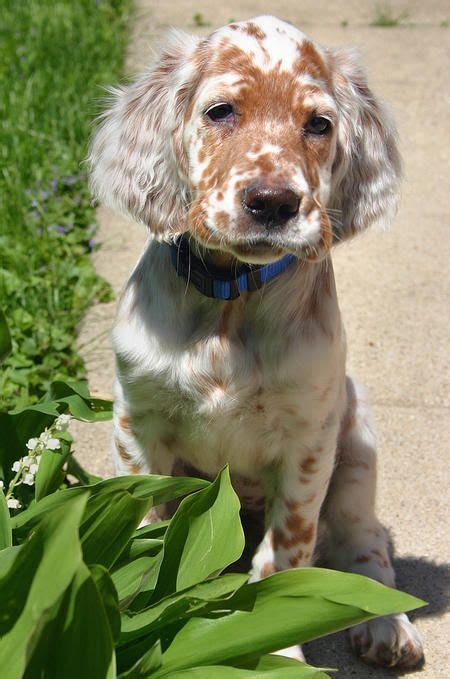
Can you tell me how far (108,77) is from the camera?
6578mm

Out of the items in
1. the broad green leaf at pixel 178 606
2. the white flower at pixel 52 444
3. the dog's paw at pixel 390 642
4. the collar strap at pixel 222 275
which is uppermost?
the collar strap at pixel 222 275

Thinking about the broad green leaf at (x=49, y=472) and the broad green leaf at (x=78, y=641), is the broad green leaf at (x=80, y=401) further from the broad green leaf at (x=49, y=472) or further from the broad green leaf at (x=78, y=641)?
the broad green leaf at (x=78, y=641)

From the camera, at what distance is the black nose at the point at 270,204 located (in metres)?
2.53

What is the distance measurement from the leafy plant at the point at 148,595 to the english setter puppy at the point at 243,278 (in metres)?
0.40

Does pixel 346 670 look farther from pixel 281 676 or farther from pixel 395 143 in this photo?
pixel 395 143

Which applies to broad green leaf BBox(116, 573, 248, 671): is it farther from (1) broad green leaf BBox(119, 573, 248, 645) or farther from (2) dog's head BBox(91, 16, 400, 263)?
(2) dog's head BBox(91, 16, 400, 263)

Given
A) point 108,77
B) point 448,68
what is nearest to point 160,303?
point 108,77

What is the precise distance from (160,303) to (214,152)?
0.51 metres

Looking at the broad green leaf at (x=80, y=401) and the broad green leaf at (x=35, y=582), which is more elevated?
the broad green leaf at (x=35, y=582)

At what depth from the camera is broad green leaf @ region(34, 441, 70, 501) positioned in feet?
9.29

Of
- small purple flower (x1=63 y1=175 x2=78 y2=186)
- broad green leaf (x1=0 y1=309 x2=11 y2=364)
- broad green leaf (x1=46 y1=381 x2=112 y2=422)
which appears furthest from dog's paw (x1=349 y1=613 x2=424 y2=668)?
small purple flower (x1=63 y1=175 x2=78 y2=186)

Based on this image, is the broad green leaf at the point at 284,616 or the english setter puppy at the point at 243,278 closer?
the broad green leaf at the point at 284,616

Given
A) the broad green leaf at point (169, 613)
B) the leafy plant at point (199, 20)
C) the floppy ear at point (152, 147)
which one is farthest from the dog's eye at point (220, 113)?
the leafy plant at point (199, 20)

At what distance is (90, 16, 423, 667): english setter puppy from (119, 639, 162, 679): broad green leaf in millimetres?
883
